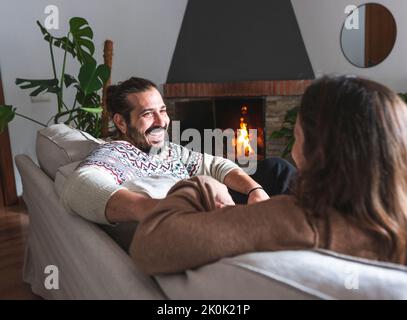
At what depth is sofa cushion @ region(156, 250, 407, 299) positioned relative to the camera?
49 centimetres

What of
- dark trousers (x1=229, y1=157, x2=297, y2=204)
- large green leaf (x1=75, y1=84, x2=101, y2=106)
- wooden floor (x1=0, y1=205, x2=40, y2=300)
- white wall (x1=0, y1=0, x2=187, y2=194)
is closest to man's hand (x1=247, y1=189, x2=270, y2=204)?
dark trousers (x1=229, y1=157, x2=297, y2=204)

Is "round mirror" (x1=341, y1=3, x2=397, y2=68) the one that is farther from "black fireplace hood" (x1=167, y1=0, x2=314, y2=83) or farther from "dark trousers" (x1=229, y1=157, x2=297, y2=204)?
"dark trousers" (x1=229, y1=157, x2=297, y2=204)

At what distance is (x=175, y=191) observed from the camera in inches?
27.2

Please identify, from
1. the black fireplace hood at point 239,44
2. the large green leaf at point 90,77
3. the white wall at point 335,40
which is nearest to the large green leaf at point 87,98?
the large green leaf at point 90,77

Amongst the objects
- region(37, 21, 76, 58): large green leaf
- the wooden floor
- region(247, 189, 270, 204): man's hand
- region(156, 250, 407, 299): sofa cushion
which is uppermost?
region(37, 21, 76, 58): large green leaf

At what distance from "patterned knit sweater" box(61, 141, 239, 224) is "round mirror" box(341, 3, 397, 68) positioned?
2.70 m

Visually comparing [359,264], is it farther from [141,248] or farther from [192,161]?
[192,161]

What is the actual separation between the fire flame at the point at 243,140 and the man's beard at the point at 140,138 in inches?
105

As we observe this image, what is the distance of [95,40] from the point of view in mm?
3549

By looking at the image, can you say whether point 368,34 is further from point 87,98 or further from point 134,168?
point 134,168

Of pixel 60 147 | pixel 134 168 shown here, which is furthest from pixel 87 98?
pixel 134 168

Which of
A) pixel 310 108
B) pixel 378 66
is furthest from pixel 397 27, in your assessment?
pixel 310 108

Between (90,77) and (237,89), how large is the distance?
1.84 metres
